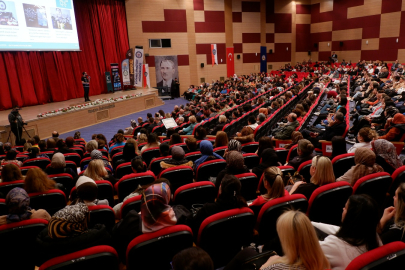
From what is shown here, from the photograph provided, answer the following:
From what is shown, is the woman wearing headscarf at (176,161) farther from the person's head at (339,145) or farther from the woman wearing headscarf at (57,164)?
the person's head at (339,145)

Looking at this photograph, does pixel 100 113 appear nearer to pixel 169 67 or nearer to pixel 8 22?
pixel 8 22

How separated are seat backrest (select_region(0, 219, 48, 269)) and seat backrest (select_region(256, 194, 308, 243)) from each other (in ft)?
5.57

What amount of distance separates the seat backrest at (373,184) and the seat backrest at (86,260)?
2.03m

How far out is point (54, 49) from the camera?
12812 mm

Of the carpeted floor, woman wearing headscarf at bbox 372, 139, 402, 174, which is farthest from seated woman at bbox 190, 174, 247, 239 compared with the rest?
the carpeted floor

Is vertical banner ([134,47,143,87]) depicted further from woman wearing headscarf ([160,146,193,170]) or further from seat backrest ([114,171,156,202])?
seat backrest ([114,171,156,202])

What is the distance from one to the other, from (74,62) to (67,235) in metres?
14.5

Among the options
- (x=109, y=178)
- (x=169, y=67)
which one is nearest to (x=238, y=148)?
(x=109, y=178)

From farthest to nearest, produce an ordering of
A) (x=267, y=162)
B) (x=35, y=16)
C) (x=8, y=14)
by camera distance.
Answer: (x=35, y=16)
(x=8, y=14)
(x=267, y=162)

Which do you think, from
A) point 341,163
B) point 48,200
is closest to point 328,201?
point 341,163

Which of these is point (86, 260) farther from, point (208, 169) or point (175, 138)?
point (175, 138)

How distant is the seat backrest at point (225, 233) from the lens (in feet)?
6.37

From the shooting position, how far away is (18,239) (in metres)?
2.17

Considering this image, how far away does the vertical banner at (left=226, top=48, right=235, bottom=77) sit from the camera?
21398mm
